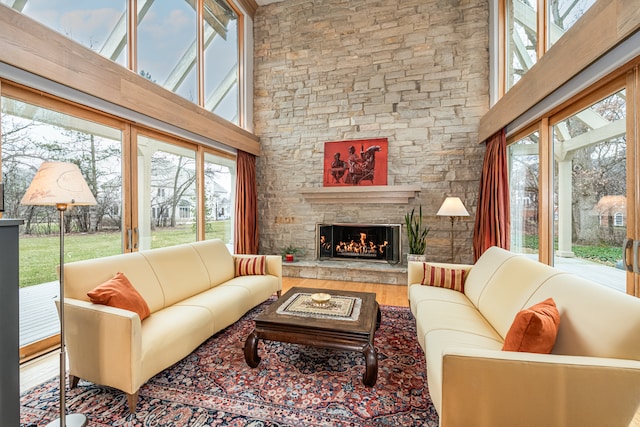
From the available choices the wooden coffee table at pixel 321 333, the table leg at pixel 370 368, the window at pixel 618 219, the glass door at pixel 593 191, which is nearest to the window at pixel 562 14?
the glass door at pixel 593 191

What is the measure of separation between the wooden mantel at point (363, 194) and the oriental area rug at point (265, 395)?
2.80 m

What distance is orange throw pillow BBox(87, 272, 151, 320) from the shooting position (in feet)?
5.90

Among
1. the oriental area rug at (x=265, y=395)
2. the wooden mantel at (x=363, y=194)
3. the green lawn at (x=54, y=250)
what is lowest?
the oriental area rug at (x=265, y=395)

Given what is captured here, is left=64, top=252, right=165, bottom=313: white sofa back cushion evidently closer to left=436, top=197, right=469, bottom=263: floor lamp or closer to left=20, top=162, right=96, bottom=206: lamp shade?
left=20, top=162, right=96, bottom=206: lamp shade

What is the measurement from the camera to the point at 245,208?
5109mm

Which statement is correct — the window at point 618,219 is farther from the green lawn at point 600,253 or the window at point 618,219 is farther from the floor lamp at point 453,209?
the floor lamp at point 453,209

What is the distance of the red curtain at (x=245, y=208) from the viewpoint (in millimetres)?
5039

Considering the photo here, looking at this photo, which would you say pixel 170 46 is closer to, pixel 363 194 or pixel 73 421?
pixel 363 194

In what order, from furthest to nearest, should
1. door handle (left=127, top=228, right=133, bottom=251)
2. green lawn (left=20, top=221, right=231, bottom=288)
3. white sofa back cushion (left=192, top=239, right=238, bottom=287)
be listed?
door handle (left=127, top=228, right=133, bottom=251)
white sofa back cushion (left=192, top=239, right=238, bottom=287)
green lawn (left=20, top=221, right=231, bottom=288)

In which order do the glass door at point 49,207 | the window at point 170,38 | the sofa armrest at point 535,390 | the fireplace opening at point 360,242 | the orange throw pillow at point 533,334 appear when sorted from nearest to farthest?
1. the sofa armrest at point 535,390
2. the orange throw pillow at point 533,334
3. the glass door at point 49,207
4. the window at point 170,38
5. the fireplace opening at point 360,242

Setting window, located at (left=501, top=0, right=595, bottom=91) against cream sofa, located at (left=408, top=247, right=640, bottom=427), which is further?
window, located at (left=501, top=0, right=595, bottom=91)

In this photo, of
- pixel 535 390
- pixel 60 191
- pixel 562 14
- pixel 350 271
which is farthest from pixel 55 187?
pixel 562 14

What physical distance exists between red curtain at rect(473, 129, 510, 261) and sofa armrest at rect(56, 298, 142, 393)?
4013 mm

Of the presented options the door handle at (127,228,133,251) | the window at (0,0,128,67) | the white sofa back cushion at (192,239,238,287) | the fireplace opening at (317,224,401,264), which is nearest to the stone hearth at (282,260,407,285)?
the fireplace opening at (317,224,401,264)
